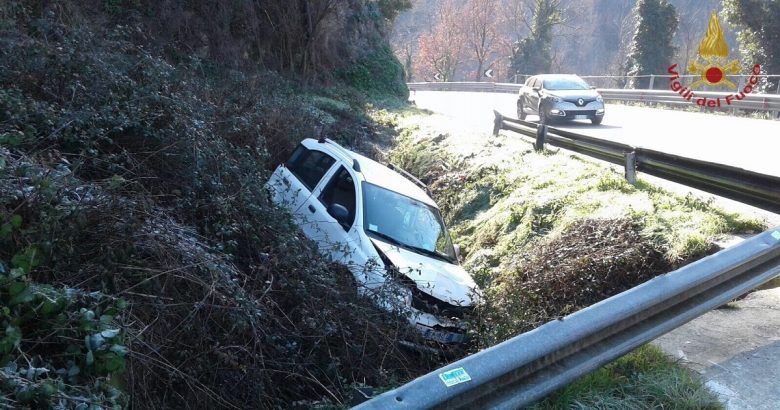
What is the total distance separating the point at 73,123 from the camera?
5.71m

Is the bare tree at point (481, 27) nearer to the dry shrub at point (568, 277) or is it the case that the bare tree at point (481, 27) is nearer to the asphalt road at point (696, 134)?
the asphalt road at point (696, 134)

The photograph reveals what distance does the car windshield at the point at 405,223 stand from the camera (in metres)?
7.94

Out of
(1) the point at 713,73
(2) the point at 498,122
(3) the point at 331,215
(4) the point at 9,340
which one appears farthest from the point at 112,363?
(1) the point at 713,73

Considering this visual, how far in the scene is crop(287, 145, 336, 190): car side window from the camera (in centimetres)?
930

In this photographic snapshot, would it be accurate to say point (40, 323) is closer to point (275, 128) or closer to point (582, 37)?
point (275, 128)

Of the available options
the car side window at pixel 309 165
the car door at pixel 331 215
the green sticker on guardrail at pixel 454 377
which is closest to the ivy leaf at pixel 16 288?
the green sticker on guardrail at pixel 454 377

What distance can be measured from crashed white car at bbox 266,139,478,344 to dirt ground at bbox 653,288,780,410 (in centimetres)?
217

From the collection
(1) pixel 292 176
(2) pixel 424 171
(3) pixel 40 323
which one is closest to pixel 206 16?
(2) pixel 424 171

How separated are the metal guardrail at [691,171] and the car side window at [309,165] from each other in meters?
4.30

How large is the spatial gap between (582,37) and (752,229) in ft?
292

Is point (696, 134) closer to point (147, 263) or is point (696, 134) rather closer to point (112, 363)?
point (147, 263)

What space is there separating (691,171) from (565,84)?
48.1ft

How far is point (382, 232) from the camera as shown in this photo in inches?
310

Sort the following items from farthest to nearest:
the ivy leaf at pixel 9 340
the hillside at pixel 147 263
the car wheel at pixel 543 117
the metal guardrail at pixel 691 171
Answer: the car wheel at pixel 543 117 → the metal guardrail at pixel 691 171 → the hillside at pixel 147 263 → the ivy leaf at pixel 9 340
